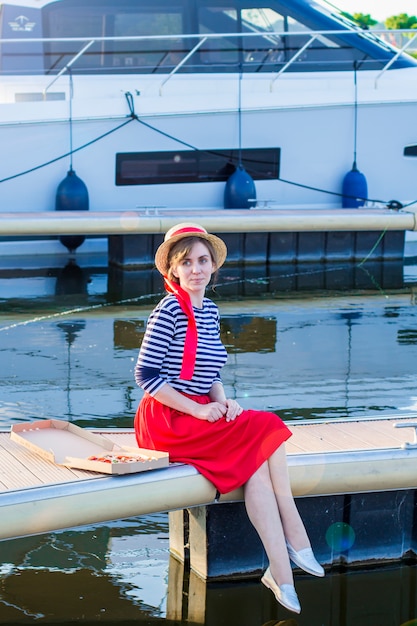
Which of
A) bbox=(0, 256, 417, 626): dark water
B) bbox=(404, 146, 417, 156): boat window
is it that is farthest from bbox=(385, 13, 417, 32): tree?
bbox=(0, 256, 417, 626): dark water

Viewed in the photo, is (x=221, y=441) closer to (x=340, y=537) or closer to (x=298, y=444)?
(x=298, y=444)

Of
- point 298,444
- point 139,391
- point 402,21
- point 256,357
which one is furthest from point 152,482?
point 402,21

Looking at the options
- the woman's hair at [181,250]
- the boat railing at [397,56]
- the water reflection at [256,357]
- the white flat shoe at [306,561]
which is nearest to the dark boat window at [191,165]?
the boat railing at [397,56]

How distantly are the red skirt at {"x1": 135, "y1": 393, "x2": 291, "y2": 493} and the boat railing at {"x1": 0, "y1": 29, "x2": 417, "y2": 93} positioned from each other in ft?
31.3

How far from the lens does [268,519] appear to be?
4.05 m

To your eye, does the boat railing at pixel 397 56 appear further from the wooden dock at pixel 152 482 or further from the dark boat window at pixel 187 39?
the wooden dock at pixel 152 482

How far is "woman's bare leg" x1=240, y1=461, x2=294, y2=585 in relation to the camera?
402 centimetres

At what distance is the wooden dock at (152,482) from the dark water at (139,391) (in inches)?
17.1

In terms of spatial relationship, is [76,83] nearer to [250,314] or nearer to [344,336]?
[250,314]

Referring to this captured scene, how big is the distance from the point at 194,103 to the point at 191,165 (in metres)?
0.78

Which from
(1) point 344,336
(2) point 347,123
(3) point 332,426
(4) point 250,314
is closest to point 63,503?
(3) point 332,426

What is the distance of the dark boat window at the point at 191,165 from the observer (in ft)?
43.8

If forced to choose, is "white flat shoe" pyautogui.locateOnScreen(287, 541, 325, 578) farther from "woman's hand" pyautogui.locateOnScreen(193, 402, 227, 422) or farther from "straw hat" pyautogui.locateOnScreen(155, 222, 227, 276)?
"straw hat" pyautogui.locateOnScreen(155, 222, 227, 276)

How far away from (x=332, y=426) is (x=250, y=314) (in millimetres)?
5178
